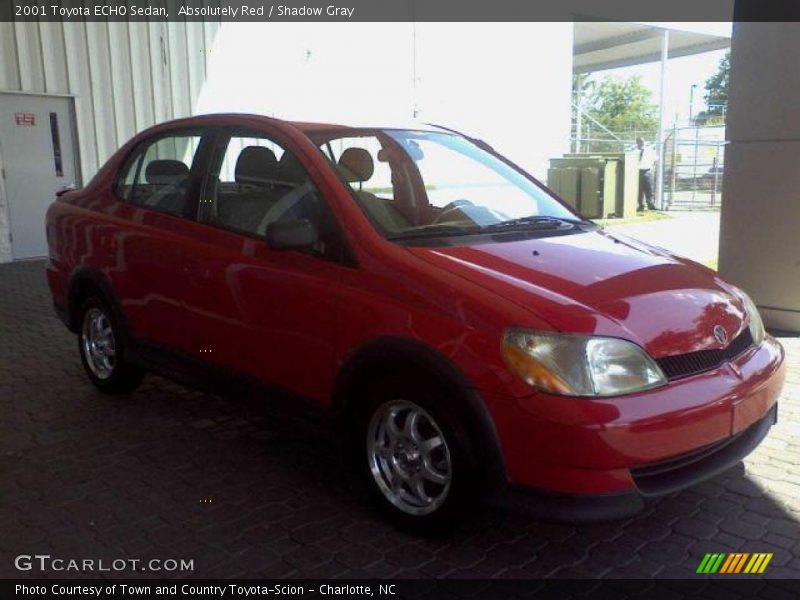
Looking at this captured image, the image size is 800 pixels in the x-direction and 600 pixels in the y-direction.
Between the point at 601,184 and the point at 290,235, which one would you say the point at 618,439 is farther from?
the point at 601,184

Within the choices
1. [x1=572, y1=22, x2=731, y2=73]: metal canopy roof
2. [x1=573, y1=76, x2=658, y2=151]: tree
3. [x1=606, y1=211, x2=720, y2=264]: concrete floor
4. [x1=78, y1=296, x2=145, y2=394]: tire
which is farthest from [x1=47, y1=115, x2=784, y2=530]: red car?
[x1=573, y1=76, x2=658, y2=151]: tree

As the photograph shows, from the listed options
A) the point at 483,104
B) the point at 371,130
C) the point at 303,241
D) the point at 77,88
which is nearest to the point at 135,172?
the point at 371,130

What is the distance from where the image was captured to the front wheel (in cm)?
294

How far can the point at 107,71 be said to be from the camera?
11953 mm

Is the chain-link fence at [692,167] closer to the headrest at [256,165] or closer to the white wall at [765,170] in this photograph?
the white wall at [765,170]

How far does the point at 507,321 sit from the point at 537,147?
56.9 feet

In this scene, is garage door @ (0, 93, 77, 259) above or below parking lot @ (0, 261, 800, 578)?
above

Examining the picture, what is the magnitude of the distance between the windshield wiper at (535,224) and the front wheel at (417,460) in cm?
104

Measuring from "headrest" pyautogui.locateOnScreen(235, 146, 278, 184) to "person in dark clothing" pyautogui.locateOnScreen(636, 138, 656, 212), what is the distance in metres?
16.4

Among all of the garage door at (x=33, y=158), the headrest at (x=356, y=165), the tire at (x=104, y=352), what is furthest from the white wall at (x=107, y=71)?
the headrest at (x=356, y=165)

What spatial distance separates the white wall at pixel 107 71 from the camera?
11.0 m

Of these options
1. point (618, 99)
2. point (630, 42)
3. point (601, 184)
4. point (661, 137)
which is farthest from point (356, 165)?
point (618, 99)

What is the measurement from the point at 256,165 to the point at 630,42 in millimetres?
22667

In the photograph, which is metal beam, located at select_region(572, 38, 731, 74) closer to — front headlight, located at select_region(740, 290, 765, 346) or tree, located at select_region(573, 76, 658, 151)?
front headlight, located at select_region(740, 290, 765, 346)
